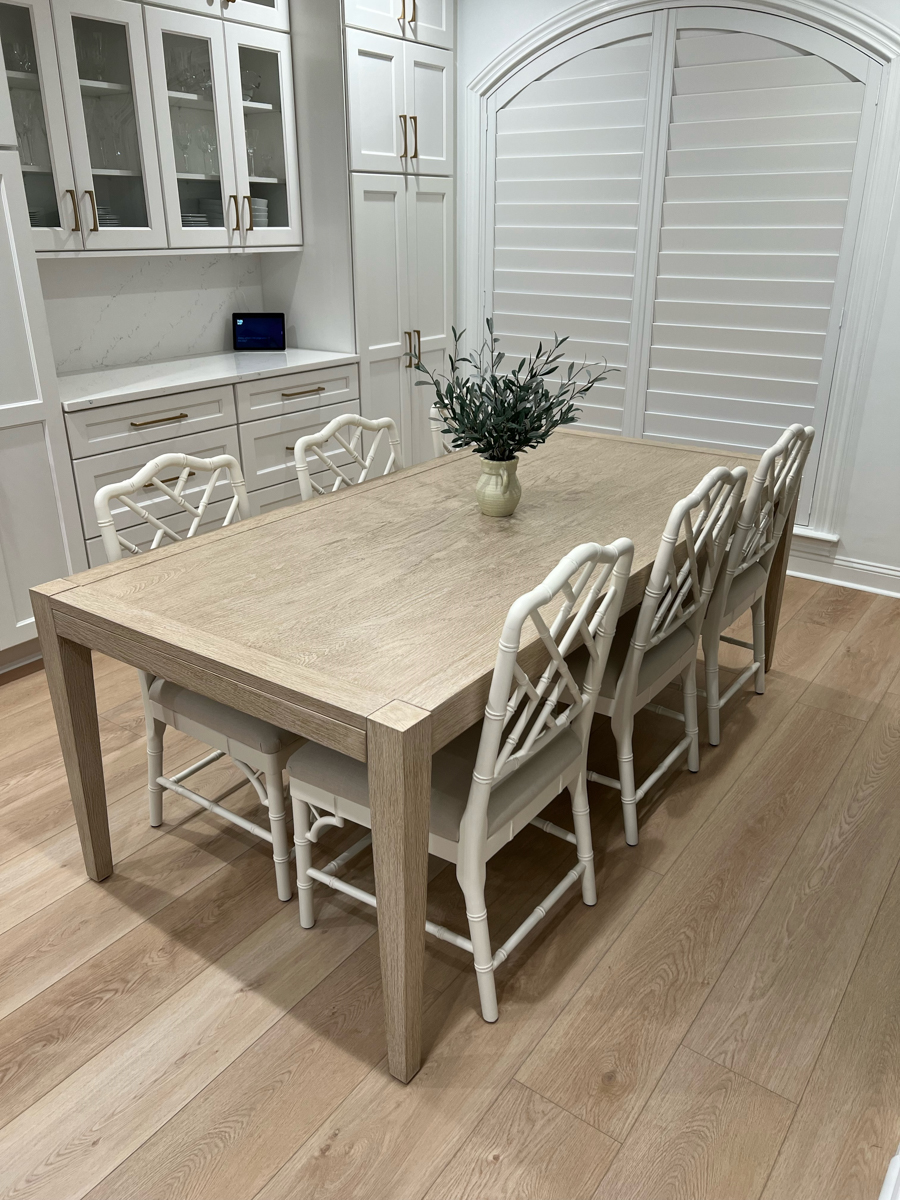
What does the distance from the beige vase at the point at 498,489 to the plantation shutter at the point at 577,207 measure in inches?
82.1

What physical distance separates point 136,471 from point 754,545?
2.16 meters

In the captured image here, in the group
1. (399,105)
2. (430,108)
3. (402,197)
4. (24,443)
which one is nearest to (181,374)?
(24,443)

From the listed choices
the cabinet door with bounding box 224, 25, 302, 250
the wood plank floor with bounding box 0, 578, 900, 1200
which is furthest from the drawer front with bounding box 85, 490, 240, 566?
the cabinet door with bounding box 224, 25, 302, 250

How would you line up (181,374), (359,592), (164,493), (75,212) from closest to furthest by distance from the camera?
(359,592) < (164,493) < (75,212) < (181,374)

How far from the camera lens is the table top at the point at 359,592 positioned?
1.42 meters

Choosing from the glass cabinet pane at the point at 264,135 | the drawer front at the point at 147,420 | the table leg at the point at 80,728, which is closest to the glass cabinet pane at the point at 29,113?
the drawer front at the point at 147,420

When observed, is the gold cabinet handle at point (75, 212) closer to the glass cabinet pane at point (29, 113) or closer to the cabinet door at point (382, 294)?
the glass cabinet pane at point (29, 113)

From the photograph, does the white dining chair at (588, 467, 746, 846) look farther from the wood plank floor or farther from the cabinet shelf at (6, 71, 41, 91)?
the cabinet shelf at (6, 71, 41, 91)

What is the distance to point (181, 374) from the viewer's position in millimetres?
3445

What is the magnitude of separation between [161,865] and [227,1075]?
2.09 ft

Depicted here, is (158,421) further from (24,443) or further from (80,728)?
(80,728)

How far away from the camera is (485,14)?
397cm

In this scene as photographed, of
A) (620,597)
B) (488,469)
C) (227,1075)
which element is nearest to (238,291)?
(488,469)

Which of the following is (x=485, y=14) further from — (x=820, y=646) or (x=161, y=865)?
(x=161, y=865)
